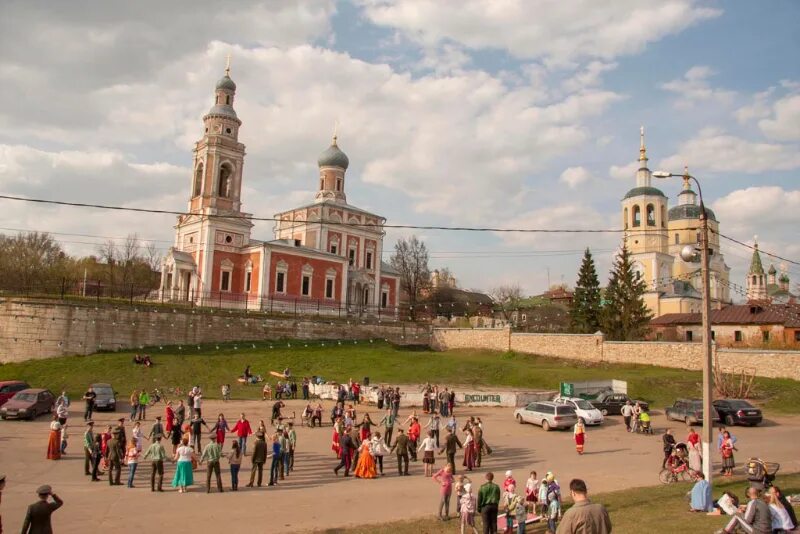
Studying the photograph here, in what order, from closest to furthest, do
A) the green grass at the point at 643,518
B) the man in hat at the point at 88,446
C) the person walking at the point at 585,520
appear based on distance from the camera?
the person walking at the point at 585,520, the green grass at the point at 643,518, the man in hat at the point at 88,446

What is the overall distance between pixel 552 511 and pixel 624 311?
135ft

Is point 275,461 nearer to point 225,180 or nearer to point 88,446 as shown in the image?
point 88,446

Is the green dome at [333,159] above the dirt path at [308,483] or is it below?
above

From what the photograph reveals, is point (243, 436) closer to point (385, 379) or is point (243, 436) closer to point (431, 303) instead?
point (385, 379)

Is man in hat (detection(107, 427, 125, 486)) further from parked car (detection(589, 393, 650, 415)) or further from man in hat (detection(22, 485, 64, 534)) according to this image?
parked car (detection(589, 393, 650, 415))

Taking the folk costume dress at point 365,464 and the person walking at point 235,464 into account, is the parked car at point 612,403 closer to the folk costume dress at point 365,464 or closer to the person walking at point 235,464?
the folk costume dress at point 365,464

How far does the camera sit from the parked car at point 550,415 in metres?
23.7

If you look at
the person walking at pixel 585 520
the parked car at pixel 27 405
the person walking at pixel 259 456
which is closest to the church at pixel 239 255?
the parked car at pixel 27 405

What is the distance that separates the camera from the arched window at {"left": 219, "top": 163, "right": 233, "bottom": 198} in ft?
173

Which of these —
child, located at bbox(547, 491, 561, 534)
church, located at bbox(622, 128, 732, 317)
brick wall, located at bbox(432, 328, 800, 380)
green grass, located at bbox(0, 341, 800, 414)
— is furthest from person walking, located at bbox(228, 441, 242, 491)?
church, located at bbox(622, 128, 732, 317)

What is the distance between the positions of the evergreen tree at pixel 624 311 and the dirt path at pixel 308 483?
24253 mm

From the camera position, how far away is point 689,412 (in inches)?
987

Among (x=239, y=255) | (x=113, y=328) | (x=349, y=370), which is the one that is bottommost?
(x=349, y=370)

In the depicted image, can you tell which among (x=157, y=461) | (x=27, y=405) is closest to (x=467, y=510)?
(x=157, y=461)
